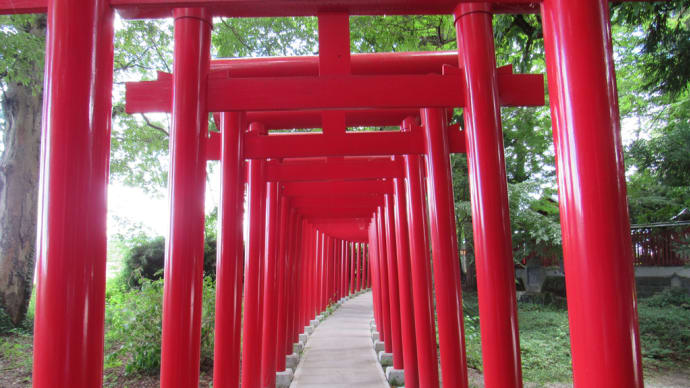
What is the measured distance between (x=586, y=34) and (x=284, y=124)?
462 cm

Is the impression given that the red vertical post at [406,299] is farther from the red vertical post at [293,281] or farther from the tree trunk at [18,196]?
the tree trunk at [18,196]

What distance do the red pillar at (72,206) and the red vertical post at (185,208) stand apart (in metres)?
0.54

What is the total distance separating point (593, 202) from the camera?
7.38ft

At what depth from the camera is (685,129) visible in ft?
24.3

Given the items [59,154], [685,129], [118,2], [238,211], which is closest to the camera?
[59,154]

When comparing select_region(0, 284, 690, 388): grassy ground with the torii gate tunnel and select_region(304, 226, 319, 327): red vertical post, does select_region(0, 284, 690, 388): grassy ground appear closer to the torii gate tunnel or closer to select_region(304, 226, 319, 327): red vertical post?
the torii gate tunnel

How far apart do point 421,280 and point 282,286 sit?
378cm

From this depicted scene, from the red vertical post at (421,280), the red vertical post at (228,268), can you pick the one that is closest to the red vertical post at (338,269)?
the red vertical post at (421,280)

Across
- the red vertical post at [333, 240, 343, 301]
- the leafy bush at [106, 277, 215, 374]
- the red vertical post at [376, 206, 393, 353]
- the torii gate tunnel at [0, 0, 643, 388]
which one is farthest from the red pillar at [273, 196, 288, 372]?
the red vertical post at [333, 240, 343, 301]

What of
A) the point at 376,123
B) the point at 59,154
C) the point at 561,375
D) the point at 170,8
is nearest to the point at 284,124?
the point at 376,123

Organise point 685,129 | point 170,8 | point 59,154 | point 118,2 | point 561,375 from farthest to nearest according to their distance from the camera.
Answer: point 561,375, point 685,129, point 170,8, point 118,2, point 59,154

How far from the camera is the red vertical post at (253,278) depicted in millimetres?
5699

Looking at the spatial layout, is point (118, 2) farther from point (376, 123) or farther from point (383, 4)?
point (376, 123)

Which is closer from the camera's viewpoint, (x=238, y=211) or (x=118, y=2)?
(x=118, y=2)
